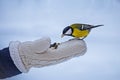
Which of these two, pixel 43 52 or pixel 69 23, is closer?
pixel 43 52

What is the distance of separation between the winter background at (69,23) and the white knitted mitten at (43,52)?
0.31 m

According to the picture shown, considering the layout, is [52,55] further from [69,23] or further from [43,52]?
[69,23]

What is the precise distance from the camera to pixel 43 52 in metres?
0.49

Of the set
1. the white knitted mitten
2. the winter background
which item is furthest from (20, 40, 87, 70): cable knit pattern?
the winter background

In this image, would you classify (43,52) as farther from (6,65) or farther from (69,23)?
(69,23)

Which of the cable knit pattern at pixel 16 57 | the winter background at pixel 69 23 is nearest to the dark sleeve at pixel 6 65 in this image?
the cable knit pattern at pixel 16 57

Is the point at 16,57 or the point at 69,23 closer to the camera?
the point at 16,57

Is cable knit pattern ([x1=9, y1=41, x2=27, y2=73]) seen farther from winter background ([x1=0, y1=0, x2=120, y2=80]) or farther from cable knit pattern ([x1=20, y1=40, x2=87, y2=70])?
winter background ([x1=0, y1=0, x2=120, y2=80])

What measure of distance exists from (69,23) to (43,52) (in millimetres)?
867

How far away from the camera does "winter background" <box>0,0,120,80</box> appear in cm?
103

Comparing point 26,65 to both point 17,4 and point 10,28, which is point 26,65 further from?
point 17,4

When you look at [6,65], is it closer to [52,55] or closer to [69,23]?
[52,55]

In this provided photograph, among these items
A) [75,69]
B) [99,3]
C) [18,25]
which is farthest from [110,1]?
[75,69]

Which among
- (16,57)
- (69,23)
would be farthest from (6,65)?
(69,23)
